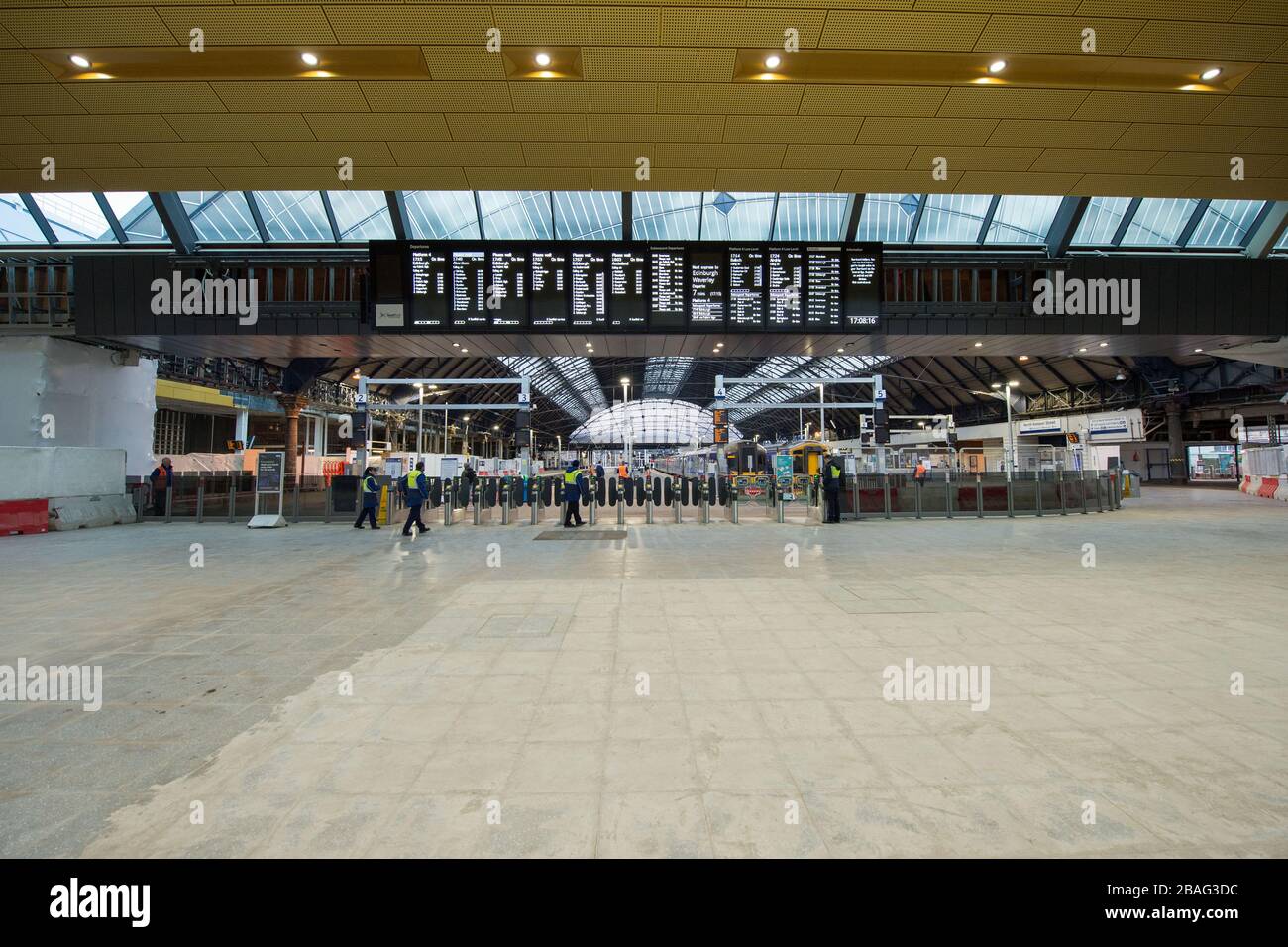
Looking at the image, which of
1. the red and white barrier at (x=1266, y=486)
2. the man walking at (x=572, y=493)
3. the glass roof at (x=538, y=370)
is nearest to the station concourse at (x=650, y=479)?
the man walking at (x=572, y=493)

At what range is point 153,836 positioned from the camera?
2.31m

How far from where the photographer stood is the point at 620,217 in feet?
39.2

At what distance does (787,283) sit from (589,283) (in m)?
3.76

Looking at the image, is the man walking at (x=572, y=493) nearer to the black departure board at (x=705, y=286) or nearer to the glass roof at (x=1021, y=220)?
the black departure board at (x=705, y=286)

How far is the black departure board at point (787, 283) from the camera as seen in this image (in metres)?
10.5

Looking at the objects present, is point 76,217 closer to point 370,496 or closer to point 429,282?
point 370,496

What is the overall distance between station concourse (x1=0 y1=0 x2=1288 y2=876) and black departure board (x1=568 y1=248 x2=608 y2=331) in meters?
0.07

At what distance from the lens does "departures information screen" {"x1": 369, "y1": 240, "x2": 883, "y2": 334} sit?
33.9ft

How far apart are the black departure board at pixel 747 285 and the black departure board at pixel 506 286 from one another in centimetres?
393

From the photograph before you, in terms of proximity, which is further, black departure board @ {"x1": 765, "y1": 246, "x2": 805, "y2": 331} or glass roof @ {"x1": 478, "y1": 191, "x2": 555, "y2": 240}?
glass roof @ {"x1": 478, "y1": 191, "x2": 555, "y2": 240}

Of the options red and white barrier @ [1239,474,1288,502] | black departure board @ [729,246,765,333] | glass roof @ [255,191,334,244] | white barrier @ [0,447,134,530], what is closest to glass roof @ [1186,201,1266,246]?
black departure board @ [729,246,765,333]

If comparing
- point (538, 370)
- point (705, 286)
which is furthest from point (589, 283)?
point (538, 370)

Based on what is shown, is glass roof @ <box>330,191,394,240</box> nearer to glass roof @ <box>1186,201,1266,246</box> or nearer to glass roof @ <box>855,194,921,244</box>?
glass roof @ <box>855,194,921,244</box>
